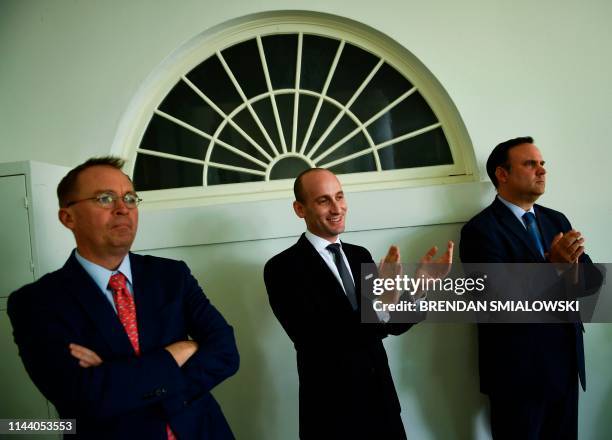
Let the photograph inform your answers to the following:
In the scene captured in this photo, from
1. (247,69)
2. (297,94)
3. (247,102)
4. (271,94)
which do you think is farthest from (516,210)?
(247,69)

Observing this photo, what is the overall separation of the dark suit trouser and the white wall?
0.42 metres

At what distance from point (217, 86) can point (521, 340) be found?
7.17 ft

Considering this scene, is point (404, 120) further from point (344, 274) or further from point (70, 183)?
point (70, 183)

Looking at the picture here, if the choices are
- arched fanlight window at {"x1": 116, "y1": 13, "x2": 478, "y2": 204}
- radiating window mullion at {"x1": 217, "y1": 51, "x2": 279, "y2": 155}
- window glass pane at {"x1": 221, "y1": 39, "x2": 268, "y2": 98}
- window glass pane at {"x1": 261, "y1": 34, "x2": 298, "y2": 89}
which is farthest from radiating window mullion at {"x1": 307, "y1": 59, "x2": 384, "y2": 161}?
window glass pane at {"x1": 221, "y1": 39, "x2": 268, "y2": 98}

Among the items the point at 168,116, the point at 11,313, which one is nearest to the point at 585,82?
the point at 168,116

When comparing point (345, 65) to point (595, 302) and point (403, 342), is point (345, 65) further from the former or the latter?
point (595, 302)

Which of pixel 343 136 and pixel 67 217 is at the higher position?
pixel 343 136

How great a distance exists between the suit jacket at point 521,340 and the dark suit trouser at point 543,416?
0.06 metres

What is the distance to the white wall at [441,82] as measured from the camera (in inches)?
91.6

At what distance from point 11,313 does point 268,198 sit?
141 cm

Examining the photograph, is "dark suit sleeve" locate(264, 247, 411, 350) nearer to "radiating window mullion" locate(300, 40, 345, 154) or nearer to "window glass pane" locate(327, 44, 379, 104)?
"radiating window mullion" locate(300, 40, 345, 154)

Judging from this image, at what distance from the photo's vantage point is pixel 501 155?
2.15 meters

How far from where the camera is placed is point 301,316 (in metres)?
1.62

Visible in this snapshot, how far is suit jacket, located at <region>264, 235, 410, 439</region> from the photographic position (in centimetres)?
159
